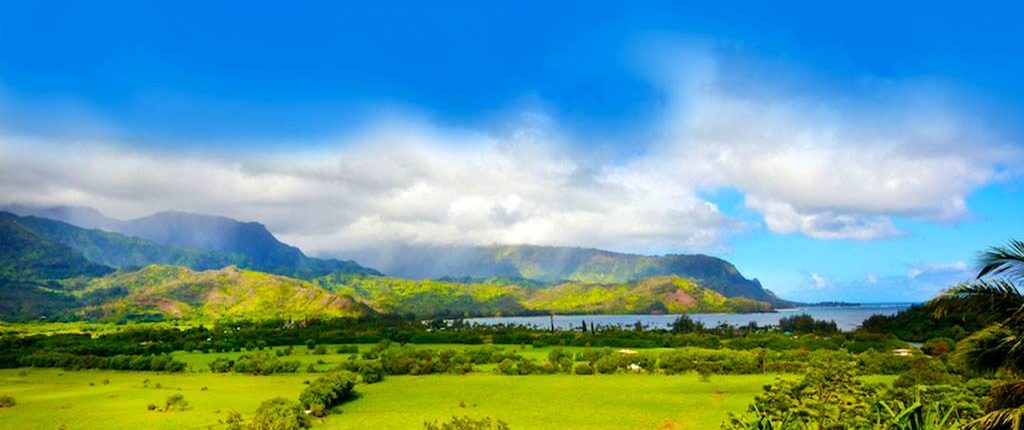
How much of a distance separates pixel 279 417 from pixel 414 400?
2059cm

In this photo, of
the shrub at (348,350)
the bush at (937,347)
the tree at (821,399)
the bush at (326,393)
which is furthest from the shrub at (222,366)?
the bush at (937,347)

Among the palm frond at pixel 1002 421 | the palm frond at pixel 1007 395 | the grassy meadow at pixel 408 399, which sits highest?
the palm frond at pixel 1007 395

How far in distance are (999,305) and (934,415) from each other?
3703 millimetres

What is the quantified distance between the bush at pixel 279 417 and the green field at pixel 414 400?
2.32 m

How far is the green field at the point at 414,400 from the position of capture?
5366 cm

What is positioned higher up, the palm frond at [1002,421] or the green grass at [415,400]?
the palm frond at [1002,421]

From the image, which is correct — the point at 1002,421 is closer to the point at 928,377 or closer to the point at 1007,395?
the point at 1007,395

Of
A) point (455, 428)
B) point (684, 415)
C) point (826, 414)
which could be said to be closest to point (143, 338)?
point (684, 415)

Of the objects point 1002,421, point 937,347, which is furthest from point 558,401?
point 937,347

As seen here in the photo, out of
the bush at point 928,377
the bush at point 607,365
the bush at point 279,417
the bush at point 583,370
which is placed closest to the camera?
the bush at point 279,417

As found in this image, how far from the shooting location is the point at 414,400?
66125 millimetres

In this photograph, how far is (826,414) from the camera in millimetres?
19797

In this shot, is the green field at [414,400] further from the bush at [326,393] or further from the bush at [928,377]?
the bush at [928,377]

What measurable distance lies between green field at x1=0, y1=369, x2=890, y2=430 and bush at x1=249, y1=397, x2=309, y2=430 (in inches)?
91.4
